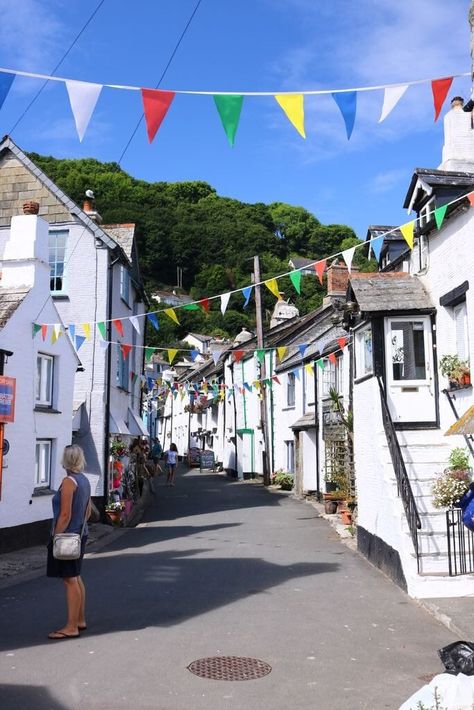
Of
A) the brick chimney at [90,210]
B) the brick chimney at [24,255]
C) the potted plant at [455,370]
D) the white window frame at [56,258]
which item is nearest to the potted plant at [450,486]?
the potted plant at [455,370]

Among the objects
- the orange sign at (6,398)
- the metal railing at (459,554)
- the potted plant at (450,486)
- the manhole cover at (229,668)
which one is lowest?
the manhole cover at (229,668)

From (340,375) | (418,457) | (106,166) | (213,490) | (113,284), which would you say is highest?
(106,166)

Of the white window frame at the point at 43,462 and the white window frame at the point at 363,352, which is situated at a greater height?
the white window frame at the point at 363,352

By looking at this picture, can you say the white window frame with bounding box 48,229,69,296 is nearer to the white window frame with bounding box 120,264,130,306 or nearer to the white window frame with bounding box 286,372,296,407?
the white window frame with bounding box 120,264,130,306

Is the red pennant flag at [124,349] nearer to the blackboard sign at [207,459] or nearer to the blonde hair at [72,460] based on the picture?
the blonde hair at [72,460]

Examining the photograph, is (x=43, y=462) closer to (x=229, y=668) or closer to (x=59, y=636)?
(x=59, y=636)

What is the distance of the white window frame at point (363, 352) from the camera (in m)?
13.9

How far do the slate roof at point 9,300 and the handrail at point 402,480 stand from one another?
738 centimetres

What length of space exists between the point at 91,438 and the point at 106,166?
233 ft

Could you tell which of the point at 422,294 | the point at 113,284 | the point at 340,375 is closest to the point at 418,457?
the point at 422,294

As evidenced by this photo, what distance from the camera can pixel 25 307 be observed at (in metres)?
14.4

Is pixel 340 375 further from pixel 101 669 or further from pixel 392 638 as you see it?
pixel 101 669

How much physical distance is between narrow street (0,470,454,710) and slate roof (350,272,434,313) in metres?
4.84

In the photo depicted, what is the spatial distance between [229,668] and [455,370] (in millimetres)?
7256
